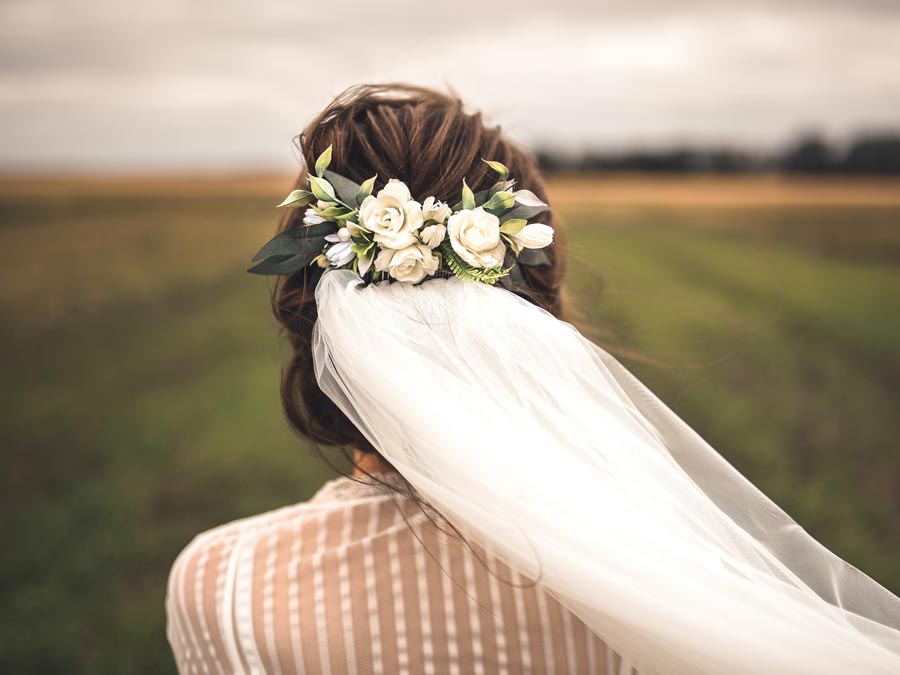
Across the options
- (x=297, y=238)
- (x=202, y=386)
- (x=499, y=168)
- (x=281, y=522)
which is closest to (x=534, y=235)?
(x=499, y=168)

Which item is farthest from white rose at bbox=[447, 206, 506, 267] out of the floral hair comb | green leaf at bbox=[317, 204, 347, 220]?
green leaf at bbox=[317, 204, 347, 220]

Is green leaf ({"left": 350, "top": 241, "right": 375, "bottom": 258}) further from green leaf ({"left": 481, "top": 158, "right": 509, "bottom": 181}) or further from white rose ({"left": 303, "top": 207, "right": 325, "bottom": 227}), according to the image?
green leaf ({"left": 481, "top": 158, "right": 509, "bottom": 181})

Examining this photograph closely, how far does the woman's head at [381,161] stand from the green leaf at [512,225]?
0.38 ft

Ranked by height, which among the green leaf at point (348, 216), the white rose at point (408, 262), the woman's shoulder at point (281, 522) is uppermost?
the green leaf at point (348, 216)

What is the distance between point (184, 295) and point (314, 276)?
12257 millimetres

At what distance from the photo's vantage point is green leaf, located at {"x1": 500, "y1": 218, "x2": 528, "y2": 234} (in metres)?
1.48

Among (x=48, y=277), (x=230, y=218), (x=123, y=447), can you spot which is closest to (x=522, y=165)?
(x=123, y=447)

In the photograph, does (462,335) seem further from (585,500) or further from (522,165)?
(522,165)

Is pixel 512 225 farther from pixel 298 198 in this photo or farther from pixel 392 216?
pixel 298 198

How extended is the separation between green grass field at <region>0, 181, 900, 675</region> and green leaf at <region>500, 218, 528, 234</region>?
1.46 feet

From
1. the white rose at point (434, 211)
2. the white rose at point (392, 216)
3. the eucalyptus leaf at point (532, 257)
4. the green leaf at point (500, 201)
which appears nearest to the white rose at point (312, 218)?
the white rose at point (392, 216)

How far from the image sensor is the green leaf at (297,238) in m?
1.48

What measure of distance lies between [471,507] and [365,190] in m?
0.66

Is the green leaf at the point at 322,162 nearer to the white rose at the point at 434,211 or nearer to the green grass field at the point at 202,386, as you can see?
the white rose at the point at 434,211
